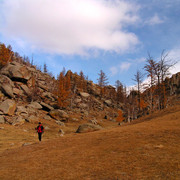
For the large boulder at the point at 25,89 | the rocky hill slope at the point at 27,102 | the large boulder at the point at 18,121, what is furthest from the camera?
the large boulder at the point at 25,89

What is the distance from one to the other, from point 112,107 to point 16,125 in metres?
49.3

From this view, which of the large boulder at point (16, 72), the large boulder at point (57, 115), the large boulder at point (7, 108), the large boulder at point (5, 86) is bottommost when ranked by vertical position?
the large boulder at point (57, 115)

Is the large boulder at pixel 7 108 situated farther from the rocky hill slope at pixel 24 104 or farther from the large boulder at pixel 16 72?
the large boulder at pixel 16 72

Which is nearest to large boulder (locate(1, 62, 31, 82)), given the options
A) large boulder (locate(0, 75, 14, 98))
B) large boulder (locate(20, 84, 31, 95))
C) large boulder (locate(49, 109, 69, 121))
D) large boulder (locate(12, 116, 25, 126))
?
large boulder (locate(20, 84, 31, 95))

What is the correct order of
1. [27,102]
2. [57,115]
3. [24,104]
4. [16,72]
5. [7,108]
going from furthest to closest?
[16,72] < [27,102] < [57,115] < [24,104] < [7,108]

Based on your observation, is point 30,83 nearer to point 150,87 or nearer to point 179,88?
point 150,87

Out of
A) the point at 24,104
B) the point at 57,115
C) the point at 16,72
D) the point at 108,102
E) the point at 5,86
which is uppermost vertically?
the point at 16,72

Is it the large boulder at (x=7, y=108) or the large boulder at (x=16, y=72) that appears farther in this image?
the large boulder at (x=16, y=72)

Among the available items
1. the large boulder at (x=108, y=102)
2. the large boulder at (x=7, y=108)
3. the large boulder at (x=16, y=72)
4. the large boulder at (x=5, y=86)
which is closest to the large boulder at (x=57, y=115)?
the large boulder at (x=5, y=86)

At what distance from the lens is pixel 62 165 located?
5938 mm

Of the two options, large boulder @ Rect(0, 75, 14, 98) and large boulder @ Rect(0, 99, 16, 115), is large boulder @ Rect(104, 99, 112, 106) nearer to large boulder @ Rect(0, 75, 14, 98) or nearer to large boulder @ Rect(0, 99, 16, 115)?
large boulder @ Rect(0, 75, 14, 98)

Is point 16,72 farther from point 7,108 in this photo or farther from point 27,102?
point 7,108

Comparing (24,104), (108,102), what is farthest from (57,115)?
(108,102)

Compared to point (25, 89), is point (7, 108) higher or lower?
lower
